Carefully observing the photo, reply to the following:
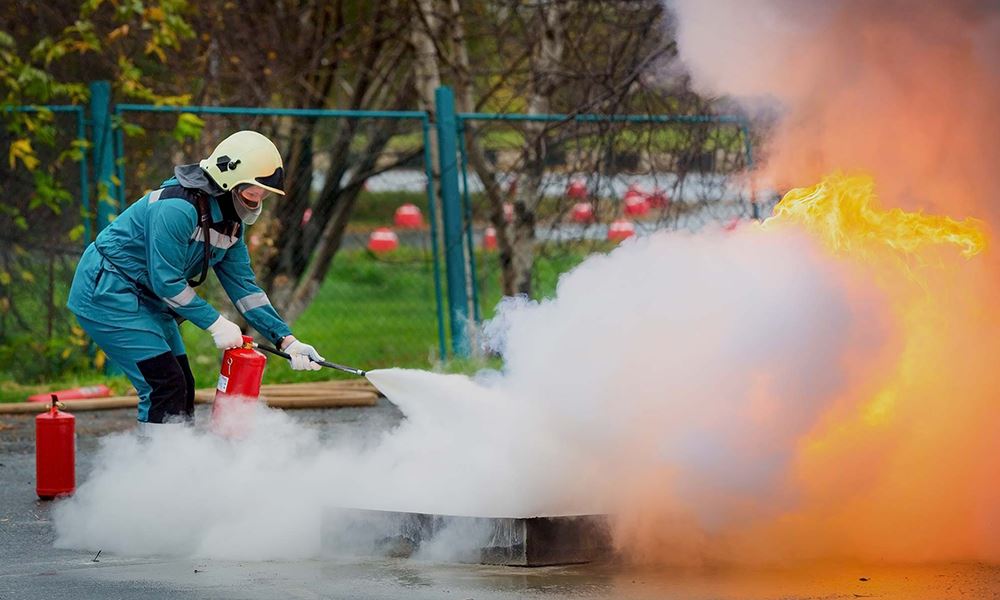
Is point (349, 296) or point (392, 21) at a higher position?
point (392, 21)

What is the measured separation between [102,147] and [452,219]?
2.82 meters

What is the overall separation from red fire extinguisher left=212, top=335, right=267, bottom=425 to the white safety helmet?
0.78m

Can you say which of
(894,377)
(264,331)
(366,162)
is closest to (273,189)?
(264,331)

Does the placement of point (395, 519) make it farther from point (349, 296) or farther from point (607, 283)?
point (349, 296)

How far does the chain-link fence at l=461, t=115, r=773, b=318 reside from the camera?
1119 cm

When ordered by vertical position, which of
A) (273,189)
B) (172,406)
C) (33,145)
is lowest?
(172,406)

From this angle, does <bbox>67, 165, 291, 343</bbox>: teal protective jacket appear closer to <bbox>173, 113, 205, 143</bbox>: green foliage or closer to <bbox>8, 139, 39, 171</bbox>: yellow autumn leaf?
<bbox>8, 139, 39, 171</bbox>: yellow autumn leaf

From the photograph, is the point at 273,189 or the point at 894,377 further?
the point at 273,189

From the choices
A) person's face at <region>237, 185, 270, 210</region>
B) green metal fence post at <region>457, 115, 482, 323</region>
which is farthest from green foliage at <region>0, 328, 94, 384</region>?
person's face at <region>237, 185, 270, 210</region>

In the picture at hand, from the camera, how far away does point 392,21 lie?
46.2ft

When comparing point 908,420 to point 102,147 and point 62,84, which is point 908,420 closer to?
point 102,147

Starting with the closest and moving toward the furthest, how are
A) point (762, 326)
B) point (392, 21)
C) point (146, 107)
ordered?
point (762, 326), point (146, 107), point (392, 21)

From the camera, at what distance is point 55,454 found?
7.38 m

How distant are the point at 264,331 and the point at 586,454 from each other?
1.92 meters
